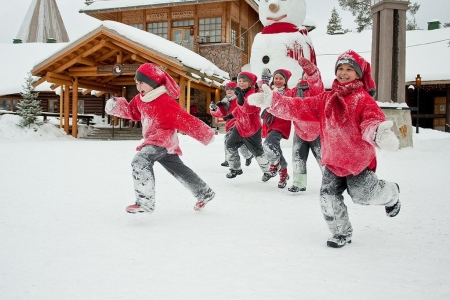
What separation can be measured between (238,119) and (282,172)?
0.98 meters

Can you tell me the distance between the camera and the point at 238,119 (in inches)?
212

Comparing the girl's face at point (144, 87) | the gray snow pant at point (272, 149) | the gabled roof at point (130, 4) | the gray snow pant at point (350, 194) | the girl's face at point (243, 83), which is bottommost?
the gray snow pant at point (350, 194)

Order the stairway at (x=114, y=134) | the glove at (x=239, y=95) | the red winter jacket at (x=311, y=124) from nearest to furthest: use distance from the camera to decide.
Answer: the red winter jacket at (x=311, y=124), the glove at (x=239, y=95), the stairway at (x=114, y=134)

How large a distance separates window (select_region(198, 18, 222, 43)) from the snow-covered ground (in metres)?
15.4

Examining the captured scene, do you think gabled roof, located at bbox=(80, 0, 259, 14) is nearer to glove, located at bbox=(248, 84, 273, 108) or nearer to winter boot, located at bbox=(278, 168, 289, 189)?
winter boot, located at bbox=(278, 168, 289, 189)

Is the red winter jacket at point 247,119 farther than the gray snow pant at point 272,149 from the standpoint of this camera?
Yes

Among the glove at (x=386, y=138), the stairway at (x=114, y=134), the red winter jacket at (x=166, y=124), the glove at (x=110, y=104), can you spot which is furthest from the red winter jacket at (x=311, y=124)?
the stairway at (x=114, y=134)

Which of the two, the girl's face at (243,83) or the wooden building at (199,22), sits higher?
the wooden building at (199,22)

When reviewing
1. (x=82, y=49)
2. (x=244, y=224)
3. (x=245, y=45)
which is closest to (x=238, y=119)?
(x=244, y=224)

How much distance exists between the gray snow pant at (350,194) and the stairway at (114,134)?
13008mm

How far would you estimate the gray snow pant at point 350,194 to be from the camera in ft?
8.71

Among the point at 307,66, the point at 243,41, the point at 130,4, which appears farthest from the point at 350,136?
the point at 243,41

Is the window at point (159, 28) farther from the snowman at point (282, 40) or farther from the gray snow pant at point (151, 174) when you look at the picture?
the gray snow pant at point (151, 174)

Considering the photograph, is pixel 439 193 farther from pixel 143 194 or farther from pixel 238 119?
pixel 143 194
